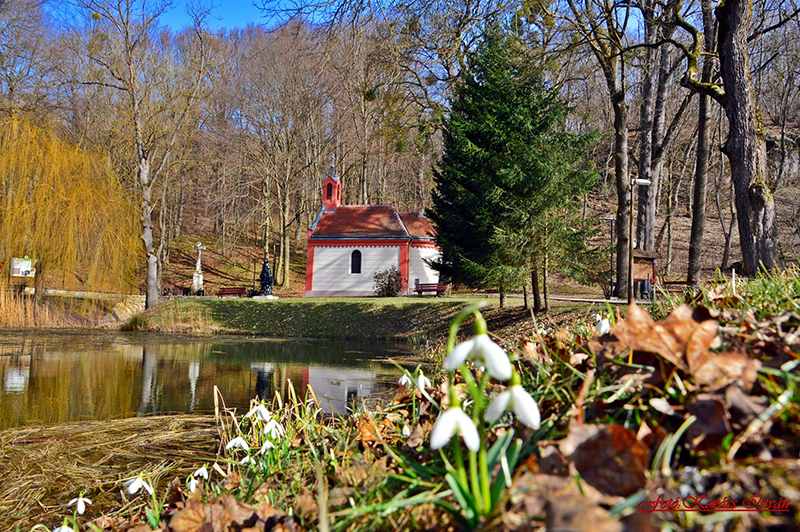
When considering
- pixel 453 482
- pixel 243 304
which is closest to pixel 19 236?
pixel 243 304

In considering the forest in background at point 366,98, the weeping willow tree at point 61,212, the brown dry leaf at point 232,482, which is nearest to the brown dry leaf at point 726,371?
the brown dry leaf at point 232,482

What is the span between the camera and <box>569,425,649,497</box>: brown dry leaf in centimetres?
120

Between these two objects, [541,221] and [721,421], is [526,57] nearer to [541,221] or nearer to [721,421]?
[541,221]

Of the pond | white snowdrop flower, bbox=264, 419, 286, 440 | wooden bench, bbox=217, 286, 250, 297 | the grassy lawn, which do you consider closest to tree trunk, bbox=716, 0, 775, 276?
the pond

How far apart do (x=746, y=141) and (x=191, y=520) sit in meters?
9.40

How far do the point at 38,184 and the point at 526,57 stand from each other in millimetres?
16032

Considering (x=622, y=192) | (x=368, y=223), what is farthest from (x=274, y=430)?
(x=368, y=223)

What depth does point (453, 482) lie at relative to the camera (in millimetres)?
1267

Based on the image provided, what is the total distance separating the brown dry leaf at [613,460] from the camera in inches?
47.2

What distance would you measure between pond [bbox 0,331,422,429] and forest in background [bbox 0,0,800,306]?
199 inches

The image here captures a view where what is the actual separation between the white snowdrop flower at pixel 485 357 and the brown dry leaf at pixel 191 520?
1.18 meters

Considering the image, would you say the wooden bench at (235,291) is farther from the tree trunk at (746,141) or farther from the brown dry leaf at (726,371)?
the brown dry leaf at (726,371)

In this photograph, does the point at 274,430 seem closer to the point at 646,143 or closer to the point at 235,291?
the point at 646,143

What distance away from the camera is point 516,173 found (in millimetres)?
16109
